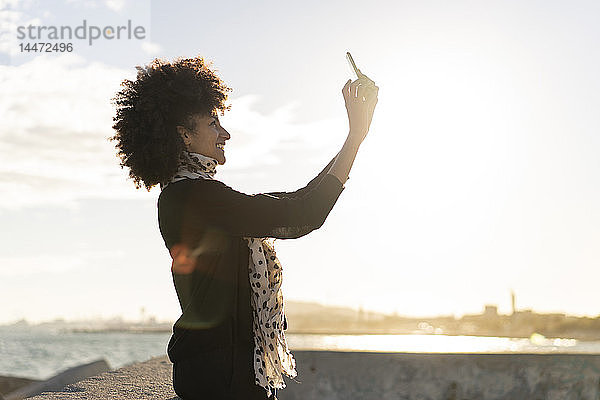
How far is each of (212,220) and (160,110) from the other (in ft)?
1.55

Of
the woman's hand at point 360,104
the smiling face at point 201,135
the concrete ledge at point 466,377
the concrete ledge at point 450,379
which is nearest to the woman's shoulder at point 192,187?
the smiling face at point 201,135

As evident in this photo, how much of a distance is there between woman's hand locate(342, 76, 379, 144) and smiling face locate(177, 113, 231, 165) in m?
0.49

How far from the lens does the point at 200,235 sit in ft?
8.32

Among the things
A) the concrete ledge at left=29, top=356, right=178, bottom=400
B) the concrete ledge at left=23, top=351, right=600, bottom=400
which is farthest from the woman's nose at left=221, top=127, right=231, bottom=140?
the concrete ledge at left=23, top=351, right=600, bottom=400

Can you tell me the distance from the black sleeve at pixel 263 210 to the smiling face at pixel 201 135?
261mm

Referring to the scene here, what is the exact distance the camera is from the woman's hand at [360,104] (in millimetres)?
2615

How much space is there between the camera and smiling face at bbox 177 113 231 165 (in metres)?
2.72

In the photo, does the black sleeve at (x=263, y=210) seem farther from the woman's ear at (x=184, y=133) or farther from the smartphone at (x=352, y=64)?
the smartphone at (x=352, y=64)

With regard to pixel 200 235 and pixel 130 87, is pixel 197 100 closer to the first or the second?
pixel 130 87

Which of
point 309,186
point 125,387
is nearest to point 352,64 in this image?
point 309,186

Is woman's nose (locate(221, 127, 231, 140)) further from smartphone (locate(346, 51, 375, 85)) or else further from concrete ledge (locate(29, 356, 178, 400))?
concrete ledge (locate(29, 356, 178, 400))

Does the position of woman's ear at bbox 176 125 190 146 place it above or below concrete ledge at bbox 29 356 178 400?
above

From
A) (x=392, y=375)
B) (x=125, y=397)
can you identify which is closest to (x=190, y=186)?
(x=125, y=397)

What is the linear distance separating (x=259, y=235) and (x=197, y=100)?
568 mm
